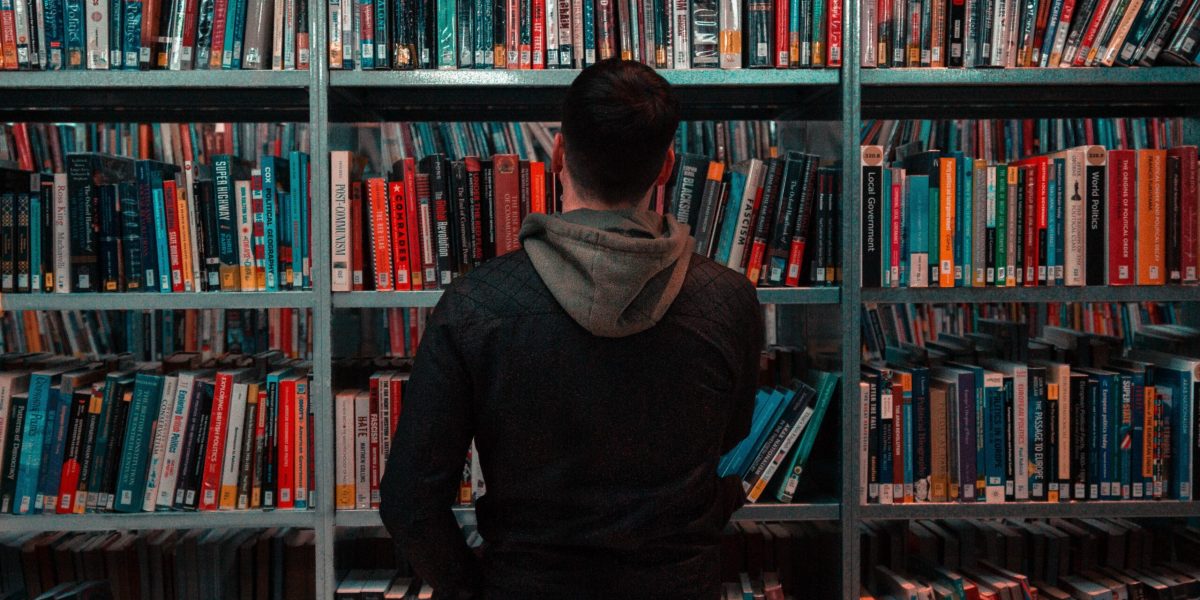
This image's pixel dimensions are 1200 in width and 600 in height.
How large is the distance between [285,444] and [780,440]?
1.01 metres

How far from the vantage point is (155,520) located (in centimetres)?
174

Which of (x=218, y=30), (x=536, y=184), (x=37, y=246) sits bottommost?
(x=37, y=246)

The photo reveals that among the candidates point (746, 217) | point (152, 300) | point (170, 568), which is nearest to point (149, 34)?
point (152, 300)

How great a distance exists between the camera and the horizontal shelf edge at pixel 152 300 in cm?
172

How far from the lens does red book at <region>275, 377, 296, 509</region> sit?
1763mm

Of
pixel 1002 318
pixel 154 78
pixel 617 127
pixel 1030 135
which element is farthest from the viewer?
pixel 1002 318

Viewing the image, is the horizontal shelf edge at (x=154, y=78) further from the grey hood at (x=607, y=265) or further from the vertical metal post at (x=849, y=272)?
the vertical metal post at (x=849, y=272)

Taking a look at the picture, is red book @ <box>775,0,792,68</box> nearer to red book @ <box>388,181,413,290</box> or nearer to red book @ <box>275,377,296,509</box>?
red book @ <box>388,181,413,290</box>

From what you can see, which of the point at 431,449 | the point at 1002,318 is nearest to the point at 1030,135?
the point at 1002,318

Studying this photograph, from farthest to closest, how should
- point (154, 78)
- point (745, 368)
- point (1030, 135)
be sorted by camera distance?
point (1030, 135), point (154, 78), point (745, 368)

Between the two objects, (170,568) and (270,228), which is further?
(170,568)

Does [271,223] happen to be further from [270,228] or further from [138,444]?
[138,444]

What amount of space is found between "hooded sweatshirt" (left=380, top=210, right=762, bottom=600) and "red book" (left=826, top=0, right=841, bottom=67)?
810mm

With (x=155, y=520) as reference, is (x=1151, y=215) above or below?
above
